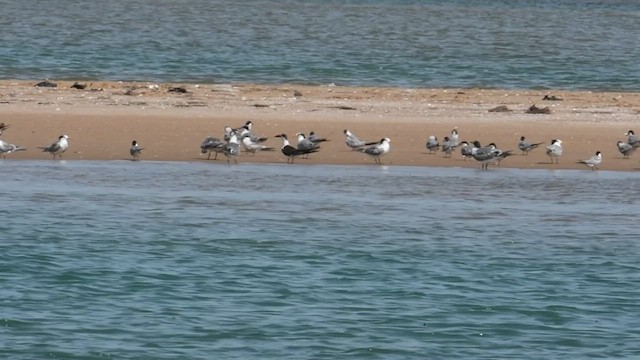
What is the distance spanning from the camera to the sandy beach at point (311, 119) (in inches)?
880

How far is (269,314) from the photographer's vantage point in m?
13.4

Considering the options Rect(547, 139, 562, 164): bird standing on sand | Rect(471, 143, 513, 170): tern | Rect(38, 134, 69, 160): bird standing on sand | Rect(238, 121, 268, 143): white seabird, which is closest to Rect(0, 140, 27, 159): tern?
Rect(38, 134, 69, 160): bird standing on sand

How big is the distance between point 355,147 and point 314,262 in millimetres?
Answer: 6533

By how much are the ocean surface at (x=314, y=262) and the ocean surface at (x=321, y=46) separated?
12928 mm

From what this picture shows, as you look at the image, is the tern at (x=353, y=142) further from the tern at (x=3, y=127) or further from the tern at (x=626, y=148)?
the tern at (x=3, y=127)

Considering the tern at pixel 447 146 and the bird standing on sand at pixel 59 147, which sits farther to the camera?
the tern at pixel 447 146

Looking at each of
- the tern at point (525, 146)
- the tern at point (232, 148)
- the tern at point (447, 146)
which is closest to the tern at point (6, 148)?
the tern at point (232, 148)

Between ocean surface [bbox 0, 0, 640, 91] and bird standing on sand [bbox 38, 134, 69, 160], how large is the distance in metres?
11.0

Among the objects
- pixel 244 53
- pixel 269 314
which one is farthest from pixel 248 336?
pixel 244 53

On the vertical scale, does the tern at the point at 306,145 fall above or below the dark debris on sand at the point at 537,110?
below

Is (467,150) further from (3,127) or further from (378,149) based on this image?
(3,127)

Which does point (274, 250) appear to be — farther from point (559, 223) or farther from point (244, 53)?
point (244, 53)

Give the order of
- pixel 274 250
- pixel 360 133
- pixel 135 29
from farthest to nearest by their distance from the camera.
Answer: pixel 135 29
pixel 360 133
pixel 274 250

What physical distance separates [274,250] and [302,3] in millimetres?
69996
